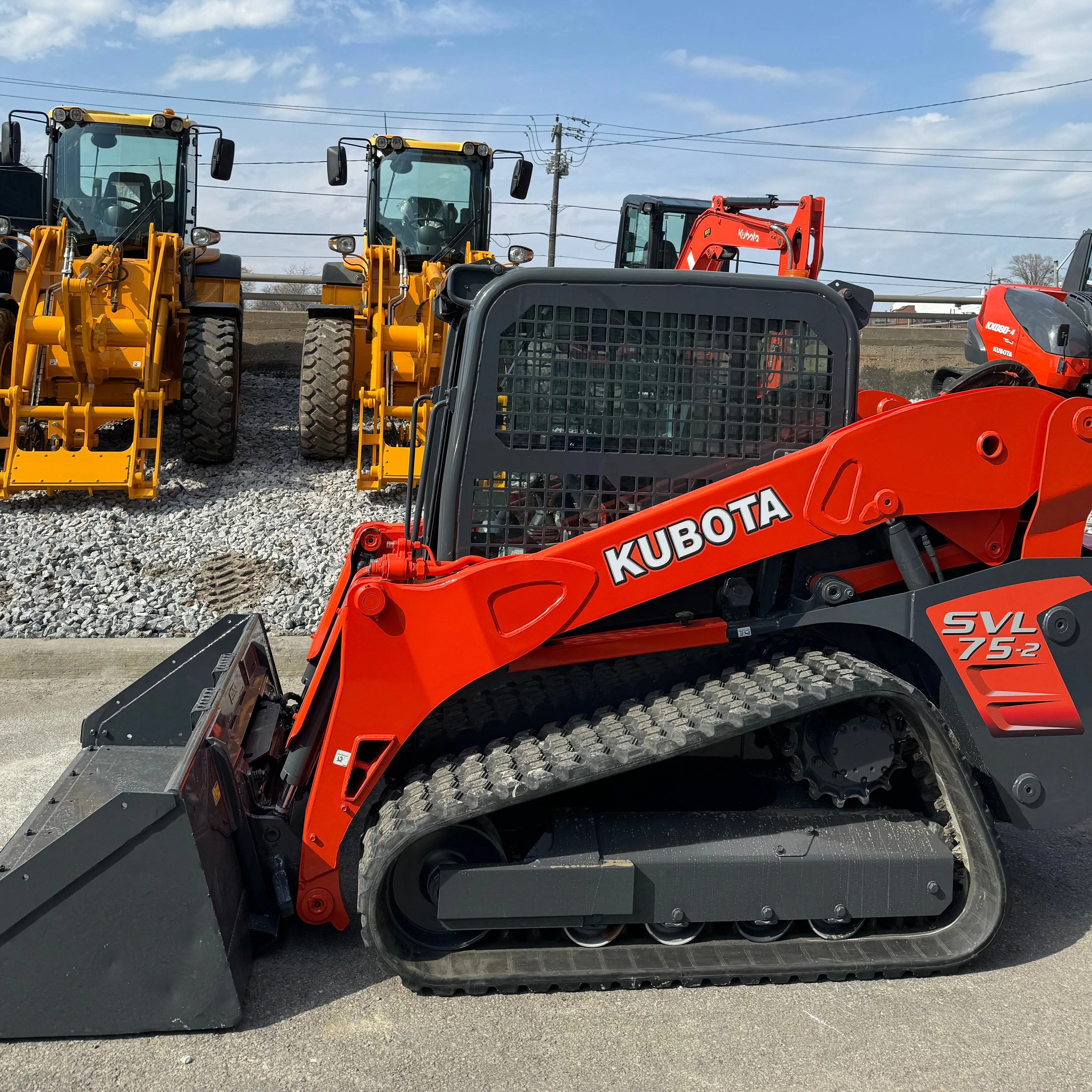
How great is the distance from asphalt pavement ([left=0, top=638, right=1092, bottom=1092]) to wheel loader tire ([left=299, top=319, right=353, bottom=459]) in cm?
732

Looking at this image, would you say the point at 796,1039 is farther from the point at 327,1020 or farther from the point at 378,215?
the point at 378,215

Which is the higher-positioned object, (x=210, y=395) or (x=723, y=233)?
(x=723, y=233)

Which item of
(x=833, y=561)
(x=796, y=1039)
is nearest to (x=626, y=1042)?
(x=796, y=1039)

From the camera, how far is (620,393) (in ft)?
11.0

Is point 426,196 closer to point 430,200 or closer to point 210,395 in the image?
point 430,200

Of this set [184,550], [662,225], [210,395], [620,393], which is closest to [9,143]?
[210,395]

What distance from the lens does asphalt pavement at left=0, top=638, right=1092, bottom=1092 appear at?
8.89 feet

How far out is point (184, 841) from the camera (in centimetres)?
281

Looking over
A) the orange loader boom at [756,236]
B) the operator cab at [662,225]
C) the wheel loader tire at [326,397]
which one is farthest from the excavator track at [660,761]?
the operator cab at [662,225]

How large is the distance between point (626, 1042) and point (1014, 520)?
200 cm

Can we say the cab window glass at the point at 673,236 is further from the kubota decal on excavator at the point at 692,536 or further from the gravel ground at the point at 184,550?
the kubota decal on excavator at the point at 692,536

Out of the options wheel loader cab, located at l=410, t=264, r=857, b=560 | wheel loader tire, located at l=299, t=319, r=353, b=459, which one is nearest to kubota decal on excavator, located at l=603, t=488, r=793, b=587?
wheel loader cab, located at l=410, t=264, r=857, b=560

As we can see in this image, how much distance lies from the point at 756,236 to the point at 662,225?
482 cm

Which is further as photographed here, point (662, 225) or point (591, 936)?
point (662, 225)
